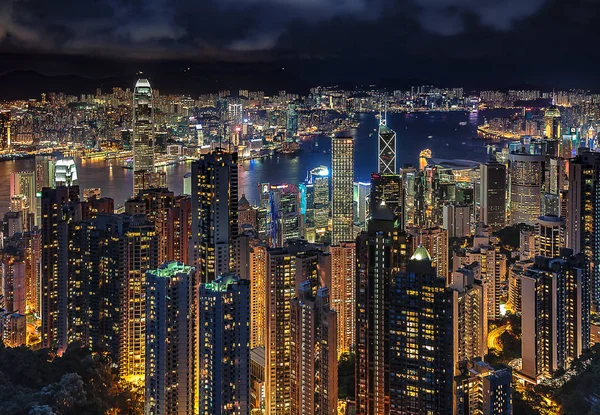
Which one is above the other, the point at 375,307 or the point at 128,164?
the point at 128,164

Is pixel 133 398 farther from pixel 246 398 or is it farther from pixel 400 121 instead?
pixel 400 121

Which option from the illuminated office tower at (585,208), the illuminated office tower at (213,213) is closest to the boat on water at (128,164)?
the illuminated office tower at (213,213)

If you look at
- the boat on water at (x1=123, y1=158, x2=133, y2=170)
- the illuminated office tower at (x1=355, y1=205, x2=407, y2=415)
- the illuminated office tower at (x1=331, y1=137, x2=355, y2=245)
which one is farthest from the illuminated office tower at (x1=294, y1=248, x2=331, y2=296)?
the boat on water at (x1=123, y1=158, x2=133, y2=170)

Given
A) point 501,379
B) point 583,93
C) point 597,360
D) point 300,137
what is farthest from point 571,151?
point 501,379

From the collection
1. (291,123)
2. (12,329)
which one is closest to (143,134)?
(291,123)

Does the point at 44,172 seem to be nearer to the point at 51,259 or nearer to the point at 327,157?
the point at 51,259

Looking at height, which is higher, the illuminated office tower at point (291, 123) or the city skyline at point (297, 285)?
the illuminated office tower at point (291, 123)

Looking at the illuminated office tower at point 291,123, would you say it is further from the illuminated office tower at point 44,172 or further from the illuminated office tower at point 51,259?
the illuminated office tower at point 51,259

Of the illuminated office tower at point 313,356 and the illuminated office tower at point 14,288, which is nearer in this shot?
the illuminated office tower at point 313,356
